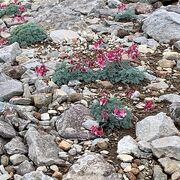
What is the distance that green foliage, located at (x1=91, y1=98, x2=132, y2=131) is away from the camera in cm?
Answer: 546

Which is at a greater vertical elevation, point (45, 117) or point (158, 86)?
point (45, 117)

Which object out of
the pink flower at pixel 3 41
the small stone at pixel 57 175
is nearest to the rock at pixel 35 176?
the small stone at pixel 57 175

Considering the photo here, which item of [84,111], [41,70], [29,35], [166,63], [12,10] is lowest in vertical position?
[12,10]

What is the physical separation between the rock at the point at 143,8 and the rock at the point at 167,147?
499 cm

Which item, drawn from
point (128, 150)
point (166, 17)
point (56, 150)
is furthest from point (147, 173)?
point (166, 17)

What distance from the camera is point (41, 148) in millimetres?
4988

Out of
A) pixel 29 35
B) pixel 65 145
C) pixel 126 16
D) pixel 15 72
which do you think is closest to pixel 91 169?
pixel 65 145

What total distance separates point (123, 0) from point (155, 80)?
159 inches

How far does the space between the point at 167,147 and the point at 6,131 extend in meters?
1.66

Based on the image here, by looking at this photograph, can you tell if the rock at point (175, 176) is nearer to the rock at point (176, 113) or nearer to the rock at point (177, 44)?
the rock at point (176, 113)

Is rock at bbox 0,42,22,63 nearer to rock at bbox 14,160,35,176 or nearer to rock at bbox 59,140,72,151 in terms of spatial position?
rock at bbox 59,140,72,151

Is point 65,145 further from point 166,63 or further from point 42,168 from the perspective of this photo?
point 166,63

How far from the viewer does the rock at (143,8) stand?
31.6 feet

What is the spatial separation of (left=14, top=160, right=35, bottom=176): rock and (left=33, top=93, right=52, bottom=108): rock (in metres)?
1.19
